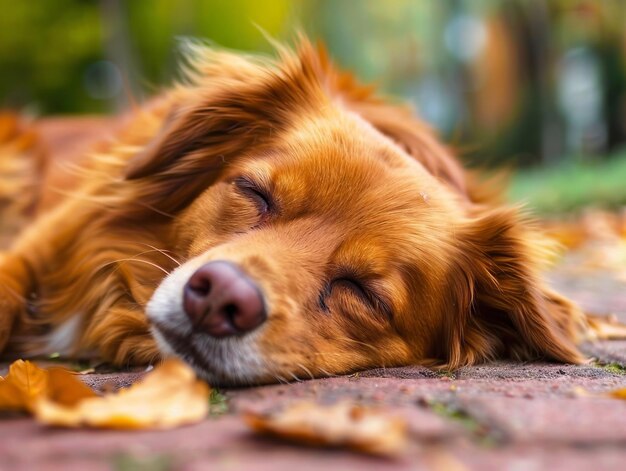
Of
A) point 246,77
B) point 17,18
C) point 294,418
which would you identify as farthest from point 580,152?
point 294,418

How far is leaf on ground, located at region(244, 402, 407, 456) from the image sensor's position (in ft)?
4.69

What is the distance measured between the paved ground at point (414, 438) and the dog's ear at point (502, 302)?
714 millimetres

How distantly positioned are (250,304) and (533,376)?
1.11 m

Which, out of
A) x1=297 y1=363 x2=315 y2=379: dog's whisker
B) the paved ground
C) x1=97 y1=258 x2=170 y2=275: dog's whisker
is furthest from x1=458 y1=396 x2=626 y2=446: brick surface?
x1=97 y1=258 x2=170 y2=275: dog's whisker

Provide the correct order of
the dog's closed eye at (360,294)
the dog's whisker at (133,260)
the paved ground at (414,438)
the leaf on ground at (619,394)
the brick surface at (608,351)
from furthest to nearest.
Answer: the brick surface at (608,351)
the dog's whisker at (133,260)
the dog's closed eye at (360,294)
the leaf on ground at (619,394)
the paved ground at (414,438)

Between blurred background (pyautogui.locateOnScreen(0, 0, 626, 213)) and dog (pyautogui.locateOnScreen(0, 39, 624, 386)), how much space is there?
14.3 meters

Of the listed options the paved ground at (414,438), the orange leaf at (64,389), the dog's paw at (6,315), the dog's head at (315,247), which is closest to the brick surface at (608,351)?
the dog's head at (315,247)

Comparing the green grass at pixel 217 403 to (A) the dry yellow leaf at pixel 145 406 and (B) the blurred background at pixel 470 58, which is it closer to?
(A) the dry yellow leaf at pixel 145 406

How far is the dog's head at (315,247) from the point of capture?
2.28 m

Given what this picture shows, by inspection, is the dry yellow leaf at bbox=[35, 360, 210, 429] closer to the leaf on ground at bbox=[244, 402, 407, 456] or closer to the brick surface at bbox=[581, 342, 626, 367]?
the leaf on ground at bbox=[244, 402, 407, 456]

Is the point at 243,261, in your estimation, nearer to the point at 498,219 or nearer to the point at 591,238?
the point at 498,219

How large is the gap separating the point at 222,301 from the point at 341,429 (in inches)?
30.1

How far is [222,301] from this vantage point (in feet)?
6.95

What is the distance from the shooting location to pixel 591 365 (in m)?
2.86
